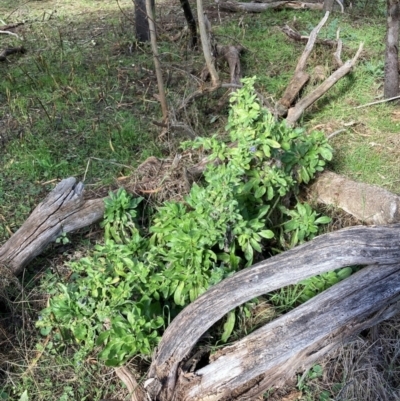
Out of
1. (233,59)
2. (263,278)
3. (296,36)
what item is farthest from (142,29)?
(263,278)

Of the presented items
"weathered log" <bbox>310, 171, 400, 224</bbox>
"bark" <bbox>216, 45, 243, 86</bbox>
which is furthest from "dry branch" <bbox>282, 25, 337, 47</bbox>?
"weathered log" <bbox>310, 171, 400, 224</bbox>

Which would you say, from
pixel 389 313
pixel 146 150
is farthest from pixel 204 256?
pixel 146 150

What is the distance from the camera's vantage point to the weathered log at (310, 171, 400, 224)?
10.00 feet

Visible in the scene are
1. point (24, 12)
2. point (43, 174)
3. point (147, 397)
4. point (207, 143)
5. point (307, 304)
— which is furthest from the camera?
point (24, 12)

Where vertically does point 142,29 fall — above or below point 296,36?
Answer: above

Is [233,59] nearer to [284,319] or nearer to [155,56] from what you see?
[155,56]

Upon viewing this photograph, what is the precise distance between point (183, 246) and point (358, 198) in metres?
1.28

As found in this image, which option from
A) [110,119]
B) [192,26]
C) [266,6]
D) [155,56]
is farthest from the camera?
[266,6]

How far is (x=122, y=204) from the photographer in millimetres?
3102

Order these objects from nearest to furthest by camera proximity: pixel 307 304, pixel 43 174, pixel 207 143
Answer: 1. pixel 307 304
2. pixel 207 143
3. pixel 43 174

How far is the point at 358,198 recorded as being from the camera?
3223 millimetres

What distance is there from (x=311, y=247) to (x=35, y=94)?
338cm

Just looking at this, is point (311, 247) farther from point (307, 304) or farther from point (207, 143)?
point (207, 143)

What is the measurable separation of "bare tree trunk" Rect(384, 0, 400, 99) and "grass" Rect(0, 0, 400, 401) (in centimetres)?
16
